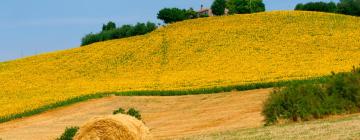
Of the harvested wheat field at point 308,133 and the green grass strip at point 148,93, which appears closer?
the harvested wheat field at point 308,133

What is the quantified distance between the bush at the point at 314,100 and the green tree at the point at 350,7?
6948cm

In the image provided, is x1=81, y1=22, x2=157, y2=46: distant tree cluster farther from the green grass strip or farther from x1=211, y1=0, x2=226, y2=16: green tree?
x1=211, y1=0, x2=226, y2=16: green tree

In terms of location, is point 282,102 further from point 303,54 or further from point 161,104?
point 303,54

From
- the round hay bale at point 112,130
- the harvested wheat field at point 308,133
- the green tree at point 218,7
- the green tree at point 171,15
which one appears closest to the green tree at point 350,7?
the green tree at point 171,15

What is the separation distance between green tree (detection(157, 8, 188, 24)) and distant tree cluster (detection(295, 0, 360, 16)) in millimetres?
19734

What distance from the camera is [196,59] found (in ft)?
217

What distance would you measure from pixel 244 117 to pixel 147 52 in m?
39.3

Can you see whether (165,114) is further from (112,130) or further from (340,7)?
(340,7)

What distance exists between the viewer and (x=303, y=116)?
26.5 meters

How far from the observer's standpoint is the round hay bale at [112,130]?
22781 mm

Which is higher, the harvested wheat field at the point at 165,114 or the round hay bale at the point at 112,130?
the round hay bale at the point at 112,130

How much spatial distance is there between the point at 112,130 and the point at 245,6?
4960 inches

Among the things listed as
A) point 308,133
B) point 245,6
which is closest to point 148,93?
point 308,133

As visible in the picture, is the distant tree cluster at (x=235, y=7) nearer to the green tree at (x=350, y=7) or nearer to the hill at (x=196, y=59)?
the green tree at (x=350, y=7)
